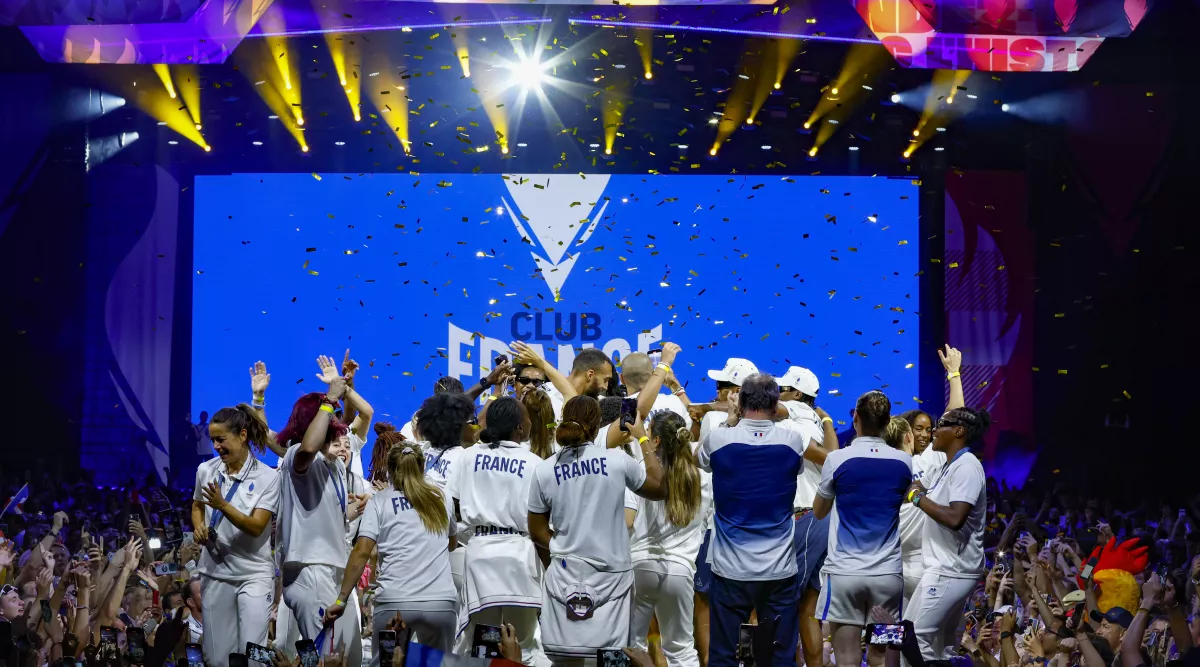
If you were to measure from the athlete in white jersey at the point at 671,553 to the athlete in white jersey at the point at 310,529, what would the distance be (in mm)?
1397

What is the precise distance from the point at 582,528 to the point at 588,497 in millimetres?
126

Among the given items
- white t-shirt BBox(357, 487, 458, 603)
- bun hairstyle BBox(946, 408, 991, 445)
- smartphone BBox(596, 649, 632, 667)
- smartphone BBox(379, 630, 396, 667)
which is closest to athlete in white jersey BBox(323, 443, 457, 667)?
white t-shirt BBox(357, 487, 458, 603)

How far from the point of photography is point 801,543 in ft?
20.7

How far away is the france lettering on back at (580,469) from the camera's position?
5.02 meters

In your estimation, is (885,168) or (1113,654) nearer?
(1113,654)

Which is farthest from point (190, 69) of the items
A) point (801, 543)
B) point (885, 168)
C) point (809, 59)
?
point (801, 543)

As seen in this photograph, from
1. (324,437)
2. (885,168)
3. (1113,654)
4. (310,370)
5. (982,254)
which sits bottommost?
(1113,654)

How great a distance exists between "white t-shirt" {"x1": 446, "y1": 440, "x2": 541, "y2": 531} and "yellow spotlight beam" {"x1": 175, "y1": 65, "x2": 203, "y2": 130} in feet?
29.3

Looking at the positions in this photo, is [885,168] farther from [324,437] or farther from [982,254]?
[324,437]

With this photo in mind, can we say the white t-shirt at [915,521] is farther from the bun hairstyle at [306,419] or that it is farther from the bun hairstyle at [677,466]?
the bun hairstyle at [306,419]

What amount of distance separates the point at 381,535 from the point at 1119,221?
35.7 feet

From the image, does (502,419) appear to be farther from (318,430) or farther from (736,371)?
(736,371)

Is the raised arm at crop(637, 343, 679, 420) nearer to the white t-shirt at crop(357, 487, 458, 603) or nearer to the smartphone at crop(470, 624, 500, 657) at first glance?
the white t-shirt at crop(357, 487, 458, 603)

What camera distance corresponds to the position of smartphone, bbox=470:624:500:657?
12.7 ft
